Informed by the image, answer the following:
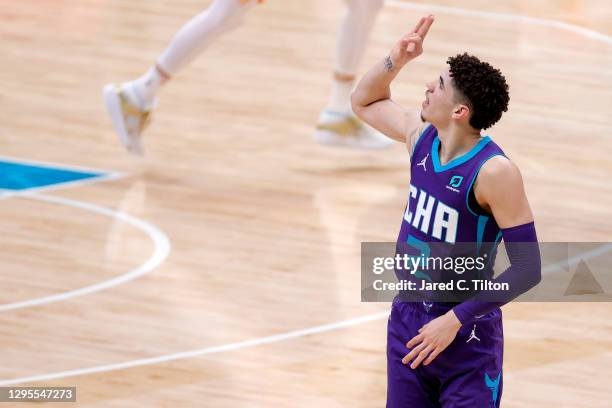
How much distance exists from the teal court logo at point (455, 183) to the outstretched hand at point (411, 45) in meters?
0.40

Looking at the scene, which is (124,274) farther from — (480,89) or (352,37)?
(480,89)

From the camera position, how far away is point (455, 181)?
326cm

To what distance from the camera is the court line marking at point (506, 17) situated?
366 inches

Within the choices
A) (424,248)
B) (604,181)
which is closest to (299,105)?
(604,181)

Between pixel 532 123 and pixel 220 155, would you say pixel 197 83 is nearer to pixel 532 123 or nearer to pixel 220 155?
pixel 220 155

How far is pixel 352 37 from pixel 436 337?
3693 mm

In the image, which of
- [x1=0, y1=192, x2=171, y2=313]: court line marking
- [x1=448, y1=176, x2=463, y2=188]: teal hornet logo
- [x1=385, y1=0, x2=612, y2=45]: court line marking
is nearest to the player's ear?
[x1=448, y1=176, x2=463, y2=188]: teal hornet logo

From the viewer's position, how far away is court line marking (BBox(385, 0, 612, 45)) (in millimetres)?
9297

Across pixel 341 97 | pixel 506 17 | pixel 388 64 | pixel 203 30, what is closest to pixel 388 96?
pixel 388 64

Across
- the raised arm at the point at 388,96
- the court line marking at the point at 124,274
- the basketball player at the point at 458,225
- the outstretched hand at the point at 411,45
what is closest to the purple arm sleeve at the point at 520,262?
the basketball player at the point at 458,225

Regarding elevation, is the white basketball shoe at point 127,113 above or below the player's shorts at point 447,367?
below

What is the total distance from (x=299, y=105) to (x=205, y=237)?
203cm

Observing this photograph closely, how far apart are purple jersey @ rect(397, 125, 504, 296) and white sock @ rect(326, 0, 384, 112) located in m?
3.37

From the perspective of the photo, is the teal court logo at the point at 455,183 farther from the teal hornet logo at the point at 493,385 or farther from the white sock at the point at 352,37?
the white sock at the point at 352,37
